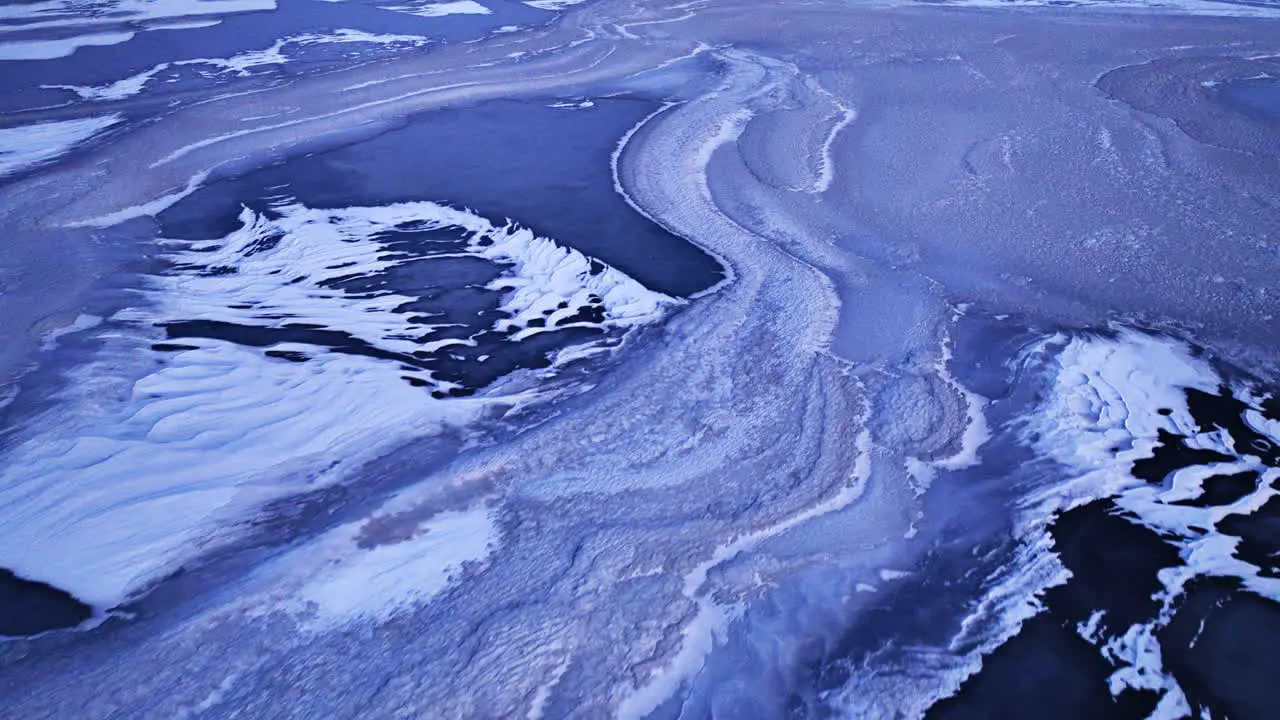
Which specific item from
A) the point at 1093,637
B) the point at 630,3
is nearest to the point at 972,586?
the point at 1093,637

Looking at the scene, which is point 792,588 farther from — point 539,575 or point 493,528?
point 493,528

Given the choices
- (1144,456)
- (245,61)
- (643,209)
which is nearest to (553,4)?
(245,61)

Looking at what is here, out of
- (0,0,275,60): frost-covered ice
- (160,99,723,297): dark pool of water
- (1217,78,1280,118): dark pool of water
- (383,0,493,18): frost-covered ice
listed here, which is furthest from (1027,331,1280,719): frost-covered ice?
(0,0,275,60): frost-covered ice

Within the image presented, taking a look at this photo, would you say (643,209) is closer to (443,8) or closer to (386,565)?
(386,565)

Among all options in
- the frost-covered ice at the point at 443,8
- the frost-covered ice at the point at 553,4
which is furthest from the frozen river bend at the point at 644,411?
the frost-covered ice at the point at 553,4

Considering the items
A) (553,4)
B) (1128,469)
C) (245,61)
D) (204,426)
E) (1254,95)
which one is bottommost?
(1128,469)

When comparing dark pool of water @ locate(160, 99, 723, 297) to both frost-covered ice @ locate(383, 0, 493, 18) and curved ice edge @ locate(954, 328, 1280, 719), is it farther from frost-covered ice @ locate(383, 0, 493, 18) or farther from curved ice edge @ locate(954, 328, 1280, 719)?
frost-covered ice @ locate(383, 0, 493, 18)
